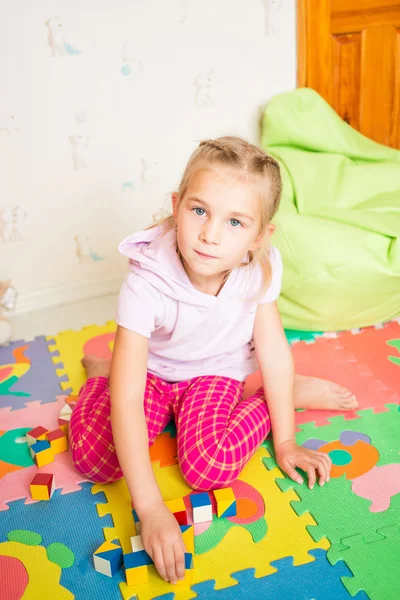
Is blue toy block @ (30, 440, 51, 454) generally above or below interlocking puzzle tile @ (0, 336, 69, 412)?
above

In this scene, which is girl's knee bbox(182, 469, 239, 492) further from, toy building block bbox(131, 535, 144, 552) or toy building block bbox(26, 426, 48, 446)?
toy building block bbox(26, 426, 48, 446)

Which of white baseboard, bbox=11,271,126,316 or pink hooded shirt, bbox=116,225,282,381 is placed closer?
pink hooded shirt, bbox=116,225,282,381

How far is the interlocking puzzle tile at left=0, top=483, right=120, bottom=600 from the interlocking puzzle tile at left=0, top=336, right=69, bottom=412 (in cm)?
38

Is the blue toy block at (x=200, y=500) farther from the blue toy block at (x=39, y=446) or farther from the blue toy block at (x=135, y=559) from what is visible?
the blue toy block at (x=39, y=446)

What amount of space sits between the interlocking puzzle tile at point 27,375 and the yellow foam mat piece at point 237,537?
0.41m

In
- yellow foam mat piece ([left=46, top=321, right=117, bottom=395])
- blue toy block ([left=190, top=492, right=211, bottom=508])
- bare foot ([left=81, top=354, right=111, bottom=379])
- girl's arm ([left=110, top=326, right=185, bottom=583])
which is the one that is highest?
girl's arm ([left=110, top=326, right=185, bottom=583])

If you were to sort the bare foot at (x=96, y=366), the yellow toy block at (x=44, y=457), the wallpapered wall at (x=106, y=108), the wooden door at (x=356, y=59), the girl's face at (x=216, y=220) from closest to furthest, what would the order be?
the girl's face at (x=216, y=220), the yellow toy block at (x=44, y=457), the bare foot at (x=96, y=366), the wallpapered wall at (x=106, y=108), the wooden door at (x=356, y=59)

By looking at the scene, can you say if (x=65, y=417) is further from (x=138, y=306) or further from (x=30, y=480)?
(x=138, y=306)

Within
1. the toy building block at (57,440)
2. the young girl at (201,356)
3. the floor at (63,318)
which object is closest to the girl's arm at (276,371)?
the young girl at (201,356)

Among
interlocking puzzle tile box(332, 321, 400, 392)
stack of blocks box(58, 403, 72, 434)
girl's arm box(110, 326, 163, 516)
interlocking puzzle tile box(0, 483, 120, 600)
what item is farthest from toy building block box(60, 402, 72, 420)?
interlocking puzzle tile box(332, 321, 400, 392)

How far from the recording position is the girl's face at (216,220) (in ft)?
3.31

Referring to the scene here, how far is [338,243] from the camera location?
1.64 metres

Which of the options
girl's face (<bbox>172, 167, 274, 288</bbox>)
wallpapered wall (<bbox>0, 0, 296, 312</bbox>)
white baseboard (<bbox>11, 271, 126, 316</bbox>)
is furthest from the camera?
white baseboard (<bbox>11, 271, 126, 316</bbox>)

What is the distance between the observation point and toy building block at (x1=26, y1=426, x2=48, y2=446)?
1.26 meters
